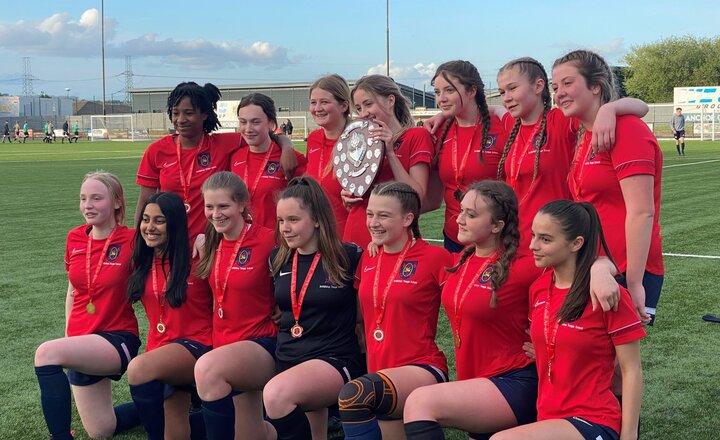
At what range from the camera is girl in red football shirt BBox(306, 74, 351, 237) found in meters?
4.52

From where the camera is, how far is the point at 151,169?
4.96 meters

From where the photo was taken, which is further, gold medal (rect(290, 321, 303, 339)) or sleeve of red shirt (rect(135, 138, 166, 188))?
sleeve of red shirt (rect(135, 138, 166, 188))

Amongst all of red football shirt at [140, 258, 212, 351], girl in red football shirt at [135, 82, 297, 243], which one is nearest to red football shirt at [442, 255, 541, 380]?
red football shirt at [140, 258, 212, 351]

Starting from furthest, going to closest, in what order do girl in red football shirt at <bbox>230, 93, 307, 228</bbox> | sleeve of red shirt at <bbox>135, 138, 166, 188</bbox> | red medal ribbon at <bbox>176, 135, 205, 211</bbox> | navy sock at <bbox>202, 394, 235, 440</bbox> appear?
sleeve of red shirt at <bbox>135, 138, 166, 188</bbox>, red medal ribbon at <bbox>176, 135, 205, 211</bbox>, girl in red football shirt at <bbox>230, 93, 307, 228</bbox>, navy sock at <bbox>202, 394, 235, 440</bbox>

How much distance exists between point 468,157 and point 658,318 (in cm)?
297

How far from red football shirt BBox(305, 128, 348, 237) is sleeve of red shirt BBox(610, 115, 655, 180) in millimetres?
1684

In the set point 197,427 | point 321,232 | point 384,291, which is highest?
point 321,232

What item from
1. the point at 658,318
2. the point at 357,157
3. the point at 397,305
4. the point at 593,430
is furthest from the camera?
the point at 658,318

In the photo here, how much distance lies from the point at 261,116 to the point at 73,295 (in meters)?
1.42

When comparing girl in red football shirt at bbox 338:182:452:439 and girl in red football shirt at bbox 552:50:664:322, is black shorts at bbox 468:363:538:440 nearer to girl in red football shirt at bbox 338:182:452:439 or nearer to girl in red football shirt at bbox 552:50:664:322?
girl in red football shirt at bbox 338:182:452:439

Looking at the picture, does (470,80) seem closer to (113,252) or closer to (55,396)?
(113,252)

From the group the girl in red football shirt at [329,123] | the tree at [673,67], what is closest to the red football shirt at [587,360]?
the girl in red football shirt at [329,123]

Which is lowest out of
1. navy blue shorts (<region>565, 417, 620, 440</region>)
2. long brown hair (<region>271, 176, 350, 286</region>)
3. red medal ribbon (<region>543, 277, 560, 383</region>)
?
navy blue shorts (<region>565, 417, 620, 440</region>)

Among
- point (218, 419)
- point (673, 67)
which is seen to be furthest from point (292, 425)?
point (673, 67)
